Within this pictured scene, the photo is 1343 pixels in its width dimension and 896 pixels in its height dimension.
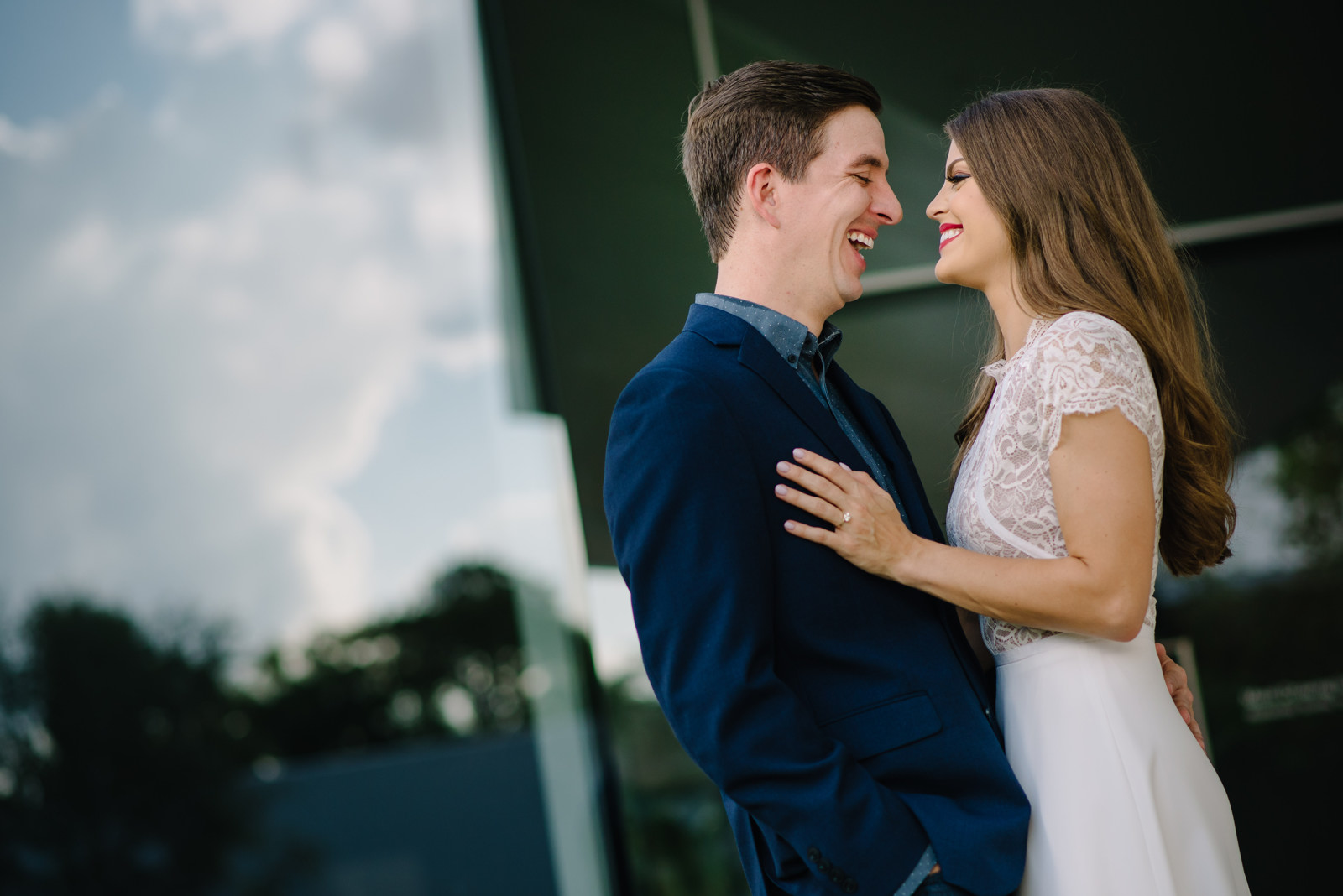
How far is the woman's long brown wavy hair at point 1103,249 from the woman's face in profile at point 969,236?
2 cm

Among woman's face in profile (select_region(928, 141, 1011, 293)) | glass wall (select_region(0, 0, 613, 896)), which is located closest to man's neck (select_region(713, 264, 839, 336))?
woman's face in profile (select_region(928, 141, 1011, 293))

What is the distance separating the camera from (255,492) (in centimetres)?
808

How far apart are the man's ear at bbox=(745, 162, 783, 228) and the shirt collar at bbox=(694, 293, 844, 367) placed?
0.16 metres

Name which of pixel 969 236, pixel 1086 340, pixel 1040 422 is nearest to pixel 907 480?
pixel 1040 422

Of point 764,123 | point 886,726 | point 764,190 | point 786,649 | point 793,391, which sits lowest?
point 886,726

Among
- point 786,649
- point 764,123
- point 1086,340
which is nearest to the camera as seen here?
point 786,649

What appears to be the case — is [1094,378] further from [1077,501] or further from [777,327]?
[777,327]

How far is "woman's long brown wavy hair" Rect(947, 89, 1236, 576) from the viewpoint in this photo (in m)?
1.61

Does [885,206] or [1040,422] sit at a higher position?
[885,206]

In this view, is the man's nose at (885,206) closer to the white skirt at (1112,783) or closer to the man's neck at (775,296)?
the man's neck at (775,296)

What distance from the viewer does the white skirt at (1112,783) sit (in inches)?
54.6

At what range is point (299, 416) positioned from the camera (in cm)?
819

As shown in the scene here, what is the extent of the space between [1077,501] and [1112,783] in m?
0.40

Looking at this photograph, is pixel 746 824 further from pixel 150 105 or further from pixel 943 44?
pixel 150 105
